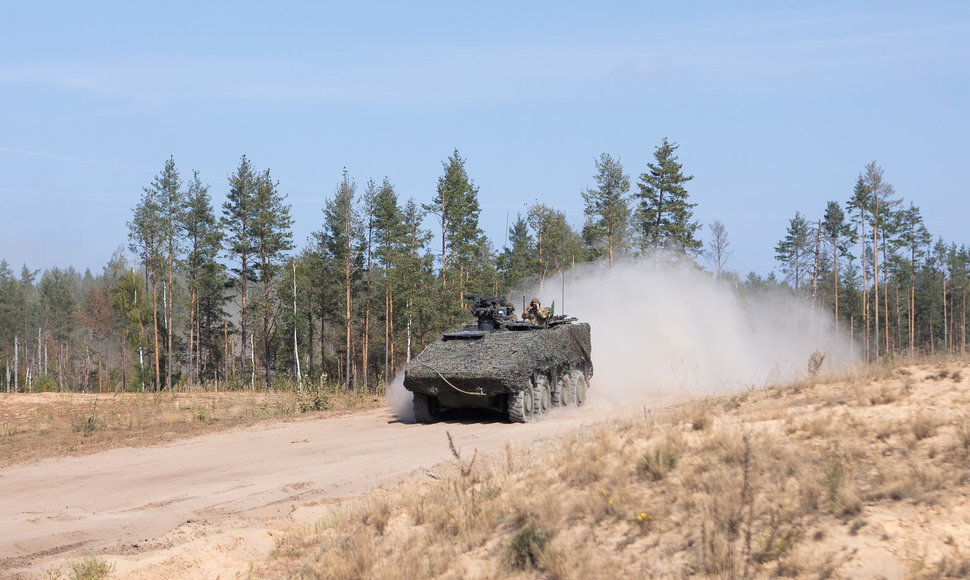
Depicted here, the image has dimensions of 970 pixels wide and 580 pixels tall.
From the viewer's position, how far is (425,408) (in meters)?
18.7

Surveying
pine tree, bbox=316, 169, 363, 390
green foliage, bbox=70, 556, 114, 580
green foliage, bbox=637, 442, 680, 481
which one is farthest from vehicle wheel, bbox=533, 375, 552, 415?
pine tree, bbox=316, 169, 363, 390

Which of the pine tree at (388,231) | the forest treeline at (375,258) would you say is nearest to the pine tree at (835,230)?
the forest treeline at (375,258)

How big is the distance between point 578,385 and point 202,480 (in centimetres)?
1142

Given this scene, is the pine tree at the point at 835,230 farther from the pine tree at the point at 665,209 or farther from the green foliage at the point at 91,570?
the green foliage at the point at 91,570

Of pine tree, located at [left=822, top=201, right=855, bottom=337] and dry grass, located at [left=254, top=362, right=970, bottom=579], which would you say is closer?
dry grass, located at [left=254, top=362, right=970, bottom=579]

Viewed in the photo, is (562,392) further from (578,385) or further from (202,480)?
(202,480)

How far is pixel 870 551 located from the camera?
5750 mm

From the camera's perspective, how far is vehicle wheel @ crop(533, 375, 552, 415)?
18.5 metres

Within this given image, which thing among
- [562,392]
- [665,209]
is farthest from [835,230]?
[562,392]

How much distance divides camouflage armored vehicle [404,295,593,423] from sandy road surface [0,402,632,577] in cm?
55

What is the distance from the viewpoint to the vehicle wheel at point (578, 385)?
2136cm

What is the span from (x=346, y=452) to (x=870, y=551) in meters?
10.4

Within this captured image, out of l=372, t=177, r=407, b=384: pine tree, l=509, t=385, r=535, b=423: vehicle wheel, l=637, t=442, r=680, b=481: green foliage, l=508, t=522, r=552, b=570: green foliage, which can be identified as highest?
l=372, t=177, r=407, b=384: pine tree

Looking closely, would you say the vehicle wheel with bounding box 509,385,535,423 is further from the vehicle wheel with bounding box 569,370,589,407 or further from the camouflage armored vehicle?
the vehicle wheel with bounding box 569,370,589,407
